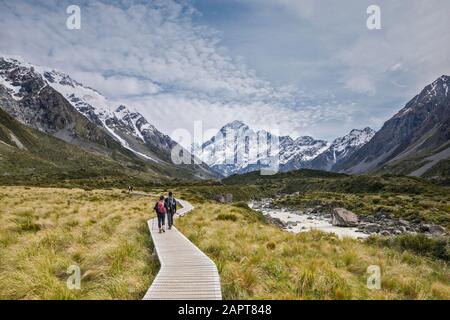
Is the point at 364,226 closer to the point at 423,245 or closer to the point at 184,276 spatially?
the point at 423,245

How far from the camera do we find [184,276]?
1038 cm

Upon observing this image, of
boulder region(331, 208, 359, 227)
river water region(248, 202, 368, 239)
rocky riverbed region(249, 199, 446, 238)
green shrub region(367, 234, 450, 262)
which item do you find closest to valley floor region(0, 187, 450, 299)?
green shrub region(367, 234, 450, 262)

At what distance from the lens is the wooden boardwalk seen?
348 inches

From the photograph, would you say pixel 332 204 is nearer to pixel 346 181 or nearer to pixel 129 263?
pixel 346 181

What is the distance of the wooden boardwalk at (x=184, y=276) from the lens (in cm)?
884

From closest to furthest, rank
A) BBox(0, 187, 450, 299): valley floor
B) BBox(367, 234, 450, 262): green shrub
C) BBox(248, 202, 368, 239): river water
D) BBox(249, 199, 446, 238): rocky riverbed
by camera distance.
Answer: BBox(0, 187, 450, 299): valley floor → BBox(367, 234, 450, 262): green shrub → BBox(248, 202, 368, 239): river water → BBox(249, 199, 446, 238): rocky riverbed

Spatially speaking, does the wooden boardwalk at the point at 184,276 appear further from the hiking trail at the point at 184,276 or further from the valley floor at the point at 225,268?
the valley floor at the point at 225,268

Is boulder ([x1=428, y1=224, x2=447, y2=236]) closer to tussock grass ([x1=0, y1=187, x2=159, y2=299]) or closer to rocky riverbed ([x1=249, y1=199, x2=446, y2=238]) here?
rocky riverbed ([x1=249, y1=199, x2=446, y2=238])

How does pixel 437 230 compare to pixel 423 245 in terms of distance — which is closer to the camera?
pixel 423 245

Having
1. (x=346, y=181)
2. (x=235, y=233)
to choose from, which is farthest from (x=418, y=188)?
(x=235, y=233)

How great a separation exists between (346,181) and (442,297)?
363 feet

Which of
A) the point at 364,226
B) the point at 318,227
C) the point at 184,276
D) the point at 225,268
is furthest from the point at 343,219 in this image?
the point at 184,276

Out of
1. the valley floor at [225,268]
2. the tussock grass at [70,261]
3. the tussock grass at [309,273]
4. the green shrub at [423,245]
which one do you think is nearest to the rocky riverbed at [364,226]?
the green shrub at [423,245]

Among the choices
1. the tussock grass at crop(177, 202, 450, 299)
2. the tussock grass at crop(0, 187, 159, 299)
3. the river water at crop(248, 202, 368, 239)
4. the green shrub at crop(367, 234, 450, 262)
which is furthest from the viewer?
the river water at crop(248, 202, 368, 239)
